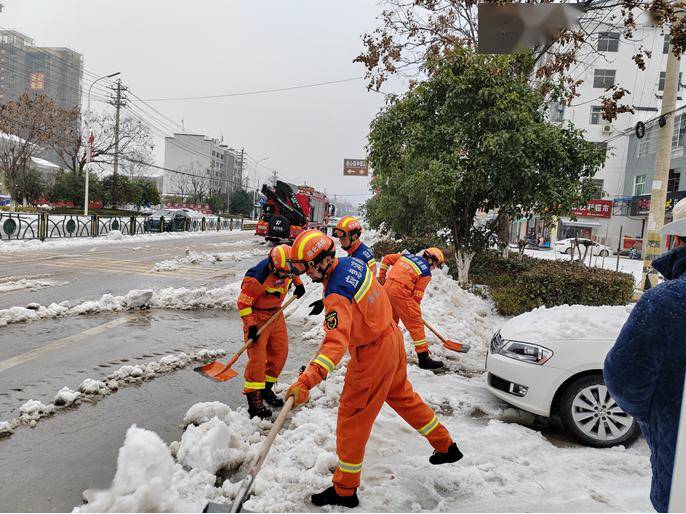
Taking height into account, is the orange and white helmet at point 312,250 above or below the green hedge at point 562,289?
above

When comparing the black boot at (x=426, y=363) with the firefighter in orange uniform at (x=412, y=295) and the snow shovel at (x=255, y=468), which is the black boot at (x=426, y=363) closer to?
the firefighter in orange uniform at (x=412, y=295)

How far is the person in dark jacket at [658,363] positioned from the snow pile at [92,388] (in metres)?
4.46

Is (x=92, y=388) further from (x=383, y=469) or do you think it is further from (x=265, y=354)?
(x=383, y=469)

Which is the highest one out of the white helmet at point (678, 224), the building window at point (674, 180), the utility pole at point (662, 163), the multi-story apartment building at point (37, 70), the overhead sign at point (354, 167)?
the multi-story apartment building at point (37, 70)

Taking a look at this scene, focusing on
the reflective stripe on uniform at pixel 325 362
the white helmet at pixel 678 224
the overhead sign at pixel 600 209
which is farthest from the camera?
the overhead sign at pixel 600 209

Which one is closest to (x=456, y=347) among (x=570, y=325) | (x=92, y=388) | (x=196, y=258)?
(x=570, y=325)

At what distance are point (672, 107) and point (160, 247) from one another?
17.3 metres

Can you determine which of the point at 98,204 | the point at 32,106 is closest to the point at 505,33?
the point at 32,106

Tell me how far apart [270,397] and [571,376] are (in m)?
2.66

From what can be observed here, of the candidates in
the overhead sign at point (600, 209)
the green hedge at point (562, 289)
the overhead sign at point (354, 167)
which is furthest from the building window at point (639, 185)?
the green hedge at point (562, 289)

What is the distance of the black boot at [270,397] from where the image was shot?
4570mm

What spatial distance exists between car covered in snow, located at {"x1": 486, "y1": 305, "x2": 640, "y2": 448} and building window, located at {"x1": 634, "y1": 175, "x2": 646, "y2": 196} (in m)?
36.7

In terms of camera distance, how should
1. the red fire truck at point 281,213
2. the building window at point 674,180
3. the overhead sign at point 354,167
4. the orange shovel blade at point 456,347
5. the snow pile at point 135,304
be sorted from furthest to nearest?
the overhead sign at point 354,167 < the building window at point 674,180 < the red fire truck at point 281,213 < the snow pile at point 135,304 < the orange shovel blade at point 456,347

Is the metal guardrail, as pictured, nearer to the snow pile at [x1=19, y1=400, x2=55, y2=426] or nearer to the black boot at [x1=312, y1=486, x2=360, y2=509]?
the snow pile at [x1=19, y1=400, x2=55, y2=426]
